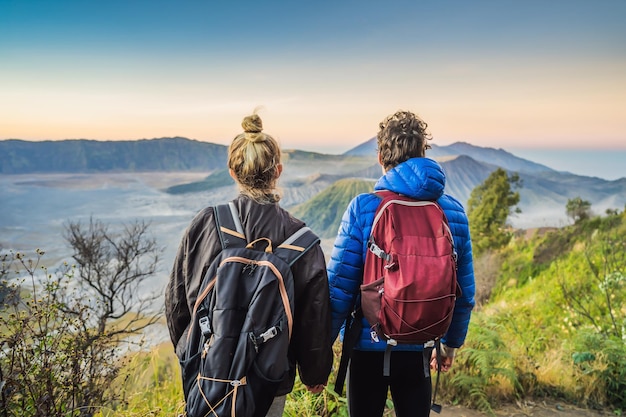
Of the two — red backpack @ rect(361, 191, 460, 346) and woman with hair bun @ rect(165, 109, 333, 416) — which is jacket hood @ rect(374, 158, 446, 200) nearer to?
red backpack @ rect(361, 191, 460, 346)

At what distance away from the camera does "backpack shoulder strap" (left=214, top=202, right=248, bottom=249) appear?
60.2 inches

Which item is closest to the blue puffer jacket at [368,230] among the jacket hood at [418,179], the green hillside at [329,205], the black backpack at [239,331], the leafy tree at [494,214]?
the jacket hood at [418,179]

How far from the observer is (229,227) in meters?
1.55

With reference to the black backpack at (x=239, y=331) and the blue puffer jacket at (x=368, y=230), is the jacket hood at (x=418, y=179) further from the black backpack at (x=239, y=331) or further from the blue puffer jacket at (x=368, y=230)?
the black backpack at (x=239, y=331)

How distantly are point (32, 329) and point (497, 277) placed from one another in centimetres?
1839

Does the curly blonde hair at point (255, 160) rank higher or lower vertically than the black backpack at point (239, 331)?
higher

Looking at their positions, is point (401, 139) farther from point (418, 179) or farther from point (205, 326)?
point (205, 326)

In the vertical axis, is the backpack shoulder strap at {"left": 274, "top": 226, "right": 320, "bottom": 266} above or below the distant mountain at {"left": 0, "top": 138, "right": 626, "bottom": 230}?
below

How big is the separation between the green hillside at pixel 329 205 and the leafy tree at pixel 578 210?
76.2 meters

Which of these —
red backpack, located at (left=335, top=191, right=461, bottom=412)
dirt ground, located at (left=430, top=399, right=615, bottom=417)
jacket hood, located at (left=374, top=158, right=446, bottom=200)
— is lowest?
dirt ground, located at (left=430, top=399, right=615, bottom=417)

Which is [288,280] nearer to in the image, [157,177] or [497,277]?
[497,277]

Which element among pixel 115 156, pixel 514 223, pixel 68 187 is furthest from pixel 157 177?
pixel 514 223

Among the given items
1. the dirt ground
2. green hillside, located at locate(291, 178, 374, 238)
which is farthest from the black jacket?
green hillside, located at locate(291, 178, 374, 238)

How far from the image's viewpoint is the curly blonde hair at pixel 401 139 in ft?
5.87
